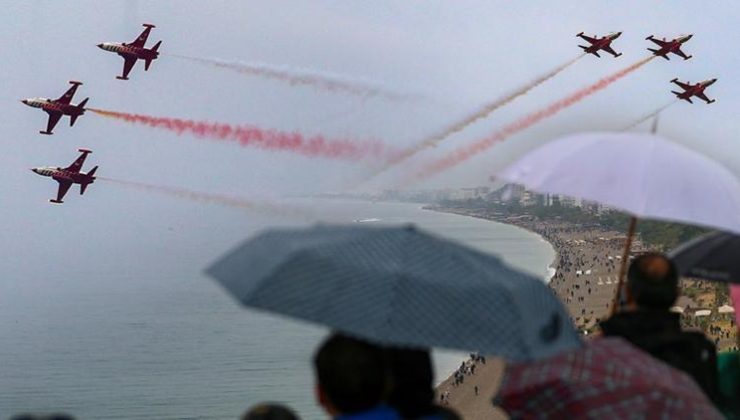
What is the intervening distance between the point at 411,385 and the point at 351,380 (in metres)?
0.54

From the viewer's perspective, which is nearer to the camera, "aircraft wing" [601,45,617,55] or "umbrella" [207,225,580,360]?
"umbrella" [207,225,580,360]

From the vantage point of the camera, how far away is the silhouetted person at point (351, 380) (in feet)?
10.3

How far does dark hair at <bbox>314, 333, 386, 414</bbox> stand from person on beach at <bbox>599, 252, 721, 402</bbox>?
1731 mm

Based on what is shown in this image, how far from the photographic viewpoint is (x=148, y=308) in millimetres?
108125

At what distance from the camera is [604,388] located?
12.4 feet

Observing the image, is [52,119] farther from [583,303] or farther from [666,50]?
[583,303]

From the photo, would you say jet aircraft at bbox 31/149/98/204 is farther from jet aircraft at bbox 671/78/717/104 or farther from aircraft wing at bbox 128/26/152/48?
jet aircraft at bbox 671/78/717/104

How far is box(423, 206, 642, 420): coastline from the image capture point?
49375 millimetres

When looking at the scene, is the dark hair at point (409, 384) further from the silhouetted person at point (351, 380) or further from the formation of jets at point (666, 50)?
the formation of jets at point (666, 50)

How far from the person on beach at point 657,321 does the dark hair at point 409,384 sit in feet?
4.33

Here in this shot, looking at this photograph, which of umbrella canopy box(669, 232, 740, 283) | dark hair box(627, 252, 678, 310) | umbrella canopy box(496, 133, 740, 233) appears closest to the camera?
dark hair box(627, 252, 678, 310)

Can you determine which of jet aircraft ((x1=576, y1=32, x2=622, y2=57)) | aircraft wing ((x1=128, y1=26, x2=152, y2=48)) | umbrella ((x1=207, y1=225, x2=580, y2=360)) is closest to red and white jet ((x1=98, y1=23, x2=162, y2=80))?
aircraft wing ((x1=128, y1=26, x2=152, y2=48))

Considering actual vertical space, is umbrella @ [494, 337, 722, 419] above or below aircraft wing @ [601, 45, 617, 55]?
below

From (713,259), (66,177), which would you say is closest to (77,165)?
(66,177)
